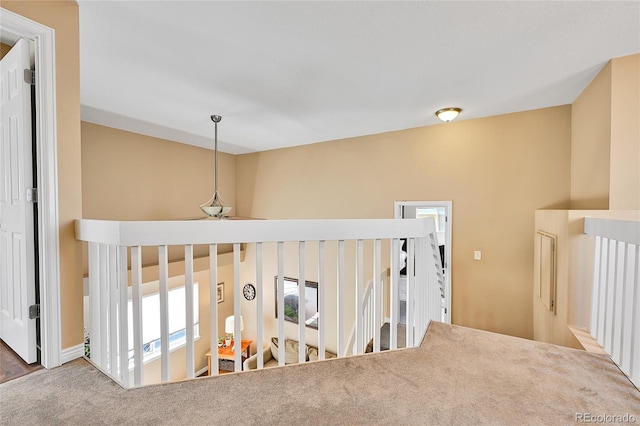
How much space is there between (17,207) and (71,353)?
93cm

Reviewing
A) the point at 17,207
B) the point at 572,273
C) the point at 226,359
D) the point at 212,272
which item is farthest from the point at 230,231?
the point at 226,359

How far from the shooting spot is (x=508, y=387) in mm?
1316

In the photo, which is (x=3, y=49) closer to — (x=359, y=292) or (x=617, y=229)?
(x=359, y=292)

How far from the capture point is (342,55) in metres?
2.20

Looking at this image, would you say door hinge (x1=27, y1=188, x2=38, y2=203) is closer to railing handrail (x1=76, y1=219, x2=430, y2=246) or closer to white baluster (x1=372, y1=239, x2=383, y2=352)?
railing handrail (x1=76, y1=219, x2=430, y2=246)

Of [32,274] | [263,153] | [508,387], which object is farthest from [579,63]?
[263,153]

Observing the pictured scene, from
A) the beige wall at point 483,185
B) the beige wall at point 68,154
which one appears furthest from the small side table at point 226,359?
the beige wall at point 68,154

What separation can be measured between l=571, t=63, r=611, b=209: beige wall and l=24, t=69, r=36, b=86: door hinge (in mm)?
4102

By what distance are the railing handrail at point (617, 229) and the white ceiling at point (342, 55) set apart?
1310mm

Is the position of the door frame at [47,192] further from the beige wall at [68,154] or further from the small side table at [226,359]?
the small side table at [226,359]

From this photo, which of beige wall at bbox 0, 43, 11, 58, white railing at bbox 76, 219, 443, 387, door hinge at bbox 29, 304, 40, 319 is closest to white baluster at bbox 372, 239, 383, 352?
white railing at bbox 76, 219, 443, 387

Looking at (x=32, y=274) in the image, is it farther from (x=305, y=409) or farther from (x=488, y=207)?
(x=488, y=207)

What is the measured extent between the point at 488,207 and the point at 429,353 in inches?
105

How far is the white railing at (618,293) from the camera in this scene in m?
1.27
